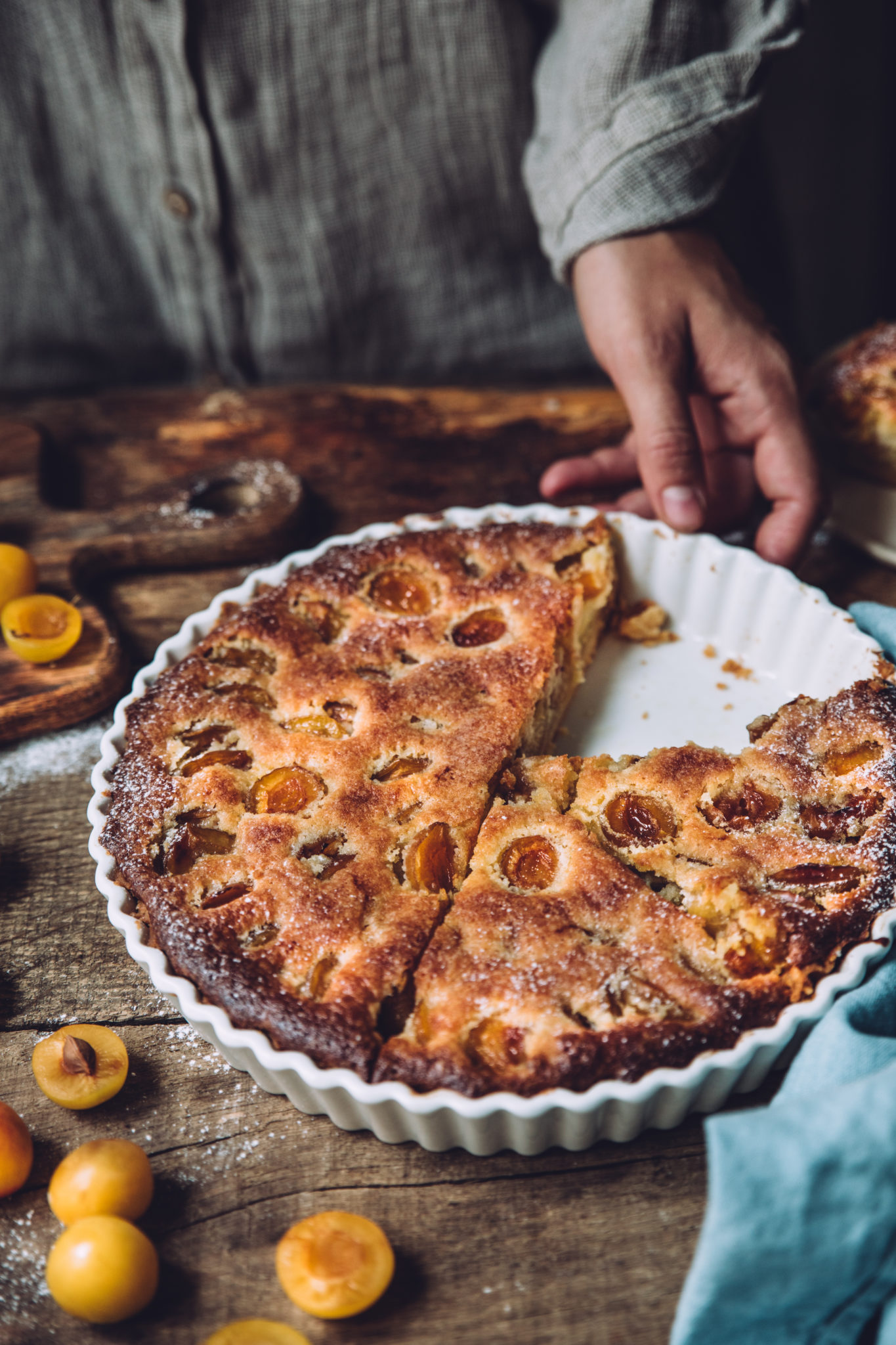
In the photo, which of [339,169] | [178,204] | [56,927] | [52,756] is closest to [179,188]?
[178,204]

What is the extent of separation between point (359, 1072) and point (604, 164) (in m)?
2.20

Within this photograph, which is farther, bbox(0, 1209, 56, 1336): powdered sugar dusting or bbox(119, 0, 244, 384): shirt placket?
bbox(119, 0, 244, 384): shirt placket

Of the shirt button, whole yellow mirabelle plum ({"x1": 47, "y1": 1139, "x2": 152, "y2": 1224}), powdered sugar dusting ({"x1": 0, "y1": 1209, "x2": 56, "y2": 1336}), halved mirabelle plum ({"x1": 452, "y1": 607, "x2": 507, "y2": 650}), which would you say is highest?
the shirt button

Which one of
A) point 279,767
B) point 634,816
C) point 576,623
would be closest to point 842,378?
point 576,623

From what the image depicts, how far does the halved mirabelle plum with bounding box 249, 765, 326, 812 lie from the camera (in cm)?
185

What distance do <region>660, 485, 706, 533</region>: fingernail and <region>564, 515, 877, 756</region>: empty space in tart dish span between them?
5cm

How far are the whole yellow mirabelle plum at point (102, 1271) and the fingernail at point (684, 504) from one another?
1.77 meters

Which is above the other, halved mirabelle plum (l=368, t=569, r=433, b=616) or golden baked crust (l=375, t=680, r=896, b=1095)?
halved mirabelle plum (l=368, t=569, r=433, b=616)

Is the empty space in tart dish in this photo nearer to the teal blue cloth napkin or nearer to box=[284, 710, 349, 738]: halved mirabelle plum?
box=[284, 710, 349, 738]: halved mirabelle plum

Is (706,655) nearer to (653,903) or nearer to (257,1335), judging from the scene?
(653,903)

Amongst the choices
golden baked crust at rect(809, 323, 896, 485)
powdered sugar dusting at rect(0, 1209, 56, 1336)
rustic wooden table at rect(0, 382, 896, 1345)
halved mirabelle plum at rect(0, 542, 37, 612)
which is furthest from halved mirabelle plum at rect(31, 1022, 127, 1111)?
golden baked crust at rect(809, 323, 896, 485)

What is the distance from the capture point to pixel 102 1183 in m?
1.48

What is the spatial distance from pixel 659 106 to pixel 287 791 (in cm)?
189

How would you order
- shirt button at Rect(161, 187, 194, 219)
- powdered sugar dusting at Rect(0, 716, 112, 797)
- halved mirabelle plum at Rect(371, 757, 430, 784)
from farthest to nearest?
shirt button at Rect(161, 187, 194, 219)
powdered sugar dusting at Rect(0, 716, 112, 797)
halved mirabelle plum at Rect(371, 757, 430, 784)
